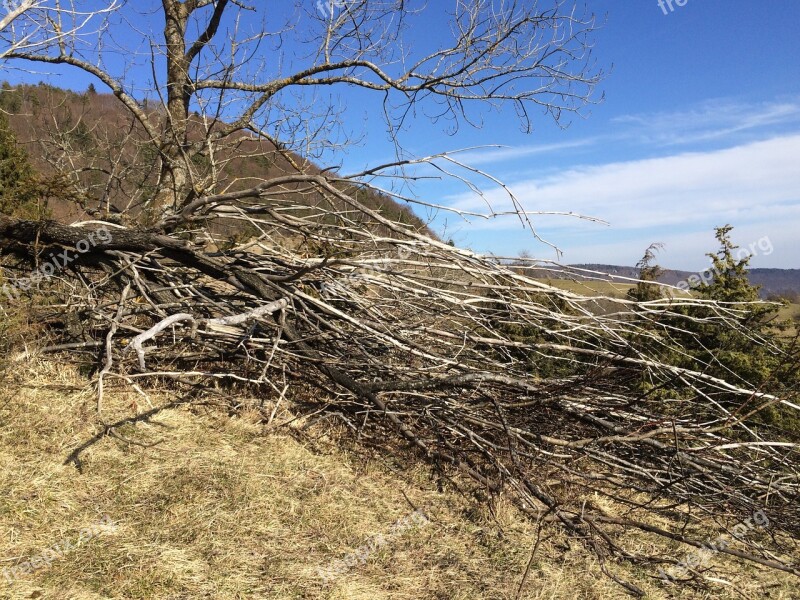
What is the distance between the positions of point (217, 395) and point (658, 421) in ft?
11.9

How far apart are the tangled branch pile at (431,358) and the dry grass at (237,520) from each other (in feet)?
0.99

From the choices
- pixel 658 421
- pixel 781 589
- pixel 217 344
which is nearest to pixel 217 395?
pixel 217 344

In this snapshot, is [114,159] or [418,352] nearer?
[418,352]

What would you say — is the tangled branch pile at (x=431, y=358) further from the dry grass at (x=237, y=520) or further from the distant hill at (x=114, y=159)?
the distant hill at (x=114, y=159)

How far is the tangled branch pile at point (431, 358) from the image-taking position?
147 inches

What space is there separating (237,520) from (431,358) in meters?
1.86

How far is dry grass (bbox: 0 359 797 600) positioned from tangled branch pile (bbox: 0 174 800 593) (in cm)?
30

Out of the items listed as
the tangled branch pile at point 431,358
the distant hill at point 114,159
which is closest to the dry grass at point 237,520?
the tangled branch pile at point 431,358

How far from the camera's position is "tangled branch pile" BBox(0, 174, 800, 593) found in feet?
12.2

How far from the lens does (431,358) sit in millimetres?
4180

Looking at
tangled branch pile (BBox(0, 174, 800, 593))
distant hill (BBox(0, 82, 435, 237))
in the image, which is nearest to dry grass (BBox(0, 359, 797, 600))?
tangled branch pile (BBox(0, 174, 800, 593))

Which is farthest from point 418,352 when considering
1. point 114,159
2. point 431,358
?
point 114,159

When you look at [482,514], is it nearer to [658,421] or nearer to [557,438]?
[557,438]

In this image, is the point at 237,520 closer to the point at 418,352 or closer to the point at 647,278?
the point at 418,352
